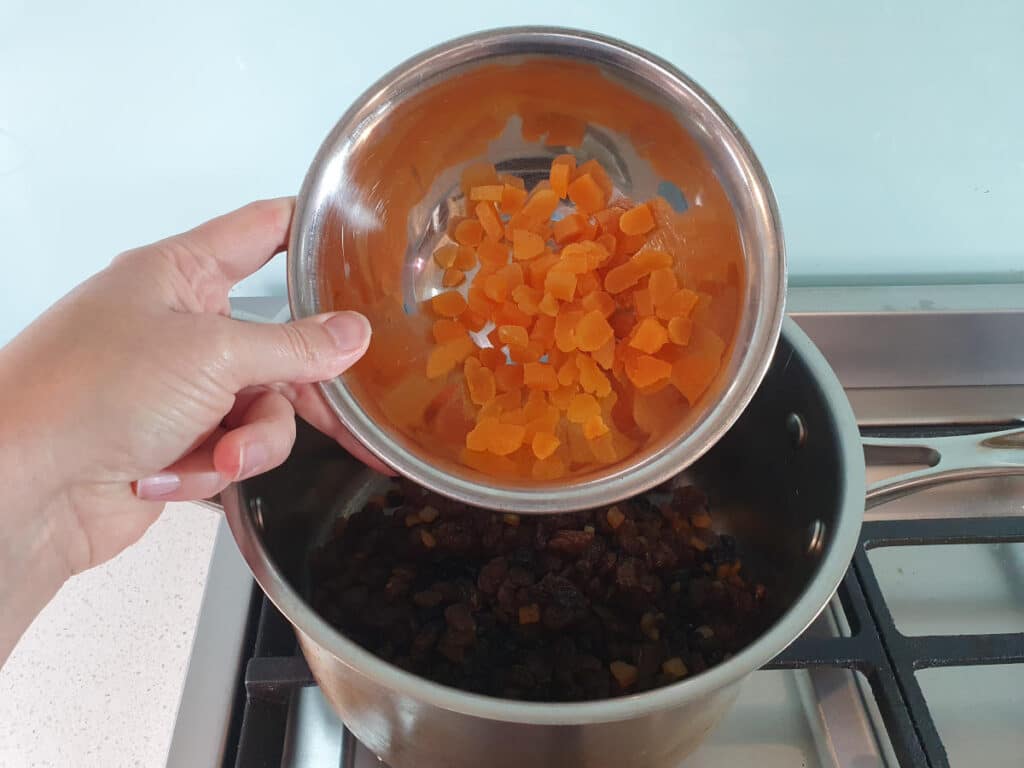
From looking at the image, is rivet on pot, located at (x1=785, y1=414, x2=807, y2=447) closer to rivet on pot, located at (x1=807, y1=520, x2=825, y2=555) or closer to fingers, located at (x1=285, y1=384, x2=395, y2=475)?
rivet on pot, located at (x1=807, y1=520, x2=825, y2=555)

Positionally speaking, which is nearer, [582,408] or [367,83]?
[582,408]

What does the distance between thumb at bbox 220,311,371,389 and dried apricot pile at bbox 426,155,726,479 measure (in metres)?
0.15

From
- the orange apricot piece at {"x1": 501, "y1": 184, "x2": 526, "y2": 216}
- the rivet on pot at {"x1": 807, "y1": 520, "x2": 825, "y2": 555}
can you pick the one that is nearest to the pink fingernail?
the orange apricot piece at {"x1": 501, "y1": 184, "x2": 526, "y2": 216}

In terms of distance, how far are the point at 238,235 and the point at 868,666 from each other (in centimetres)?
69

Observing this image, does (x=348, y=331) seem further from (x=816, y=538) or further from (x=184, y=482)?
(x=816, y=538)

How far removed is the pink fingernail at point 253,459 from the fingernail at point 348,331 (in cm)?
12

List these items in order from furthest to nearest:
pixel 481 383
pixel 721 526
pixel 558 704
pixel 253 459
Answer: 1. pixel 721 526
2. pixel 481 383
3. pixel 253 459
4. pixel 558 704

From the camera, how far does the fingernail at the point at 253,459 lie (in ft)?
2.11

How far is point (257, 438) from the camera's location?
2.20 ft

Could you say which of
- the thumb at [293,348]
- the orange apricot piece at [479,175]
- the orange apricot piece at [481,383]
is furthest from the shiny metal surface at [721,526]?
the orange apricot piece at [479,175]

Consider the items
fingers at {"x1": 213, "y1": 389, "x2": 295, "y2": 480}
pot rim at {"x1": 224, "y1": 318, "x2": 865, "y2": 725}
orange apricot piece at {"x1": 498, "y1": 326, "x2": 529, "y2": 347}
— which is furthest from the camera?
orange apricot piece at {"x1": 498, "y1": 326, "x2": 529, "y2": 347}

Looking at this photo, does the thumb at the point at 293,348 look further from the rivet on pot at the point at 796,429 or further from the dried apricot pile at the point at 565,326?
the rivet on pot at the point at 796,429

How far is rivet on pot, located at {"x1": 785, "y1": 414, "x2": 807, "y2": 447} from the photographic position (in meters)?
0.81

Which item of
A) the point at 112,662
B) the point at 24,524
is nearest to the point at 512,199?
the point at 24,524
